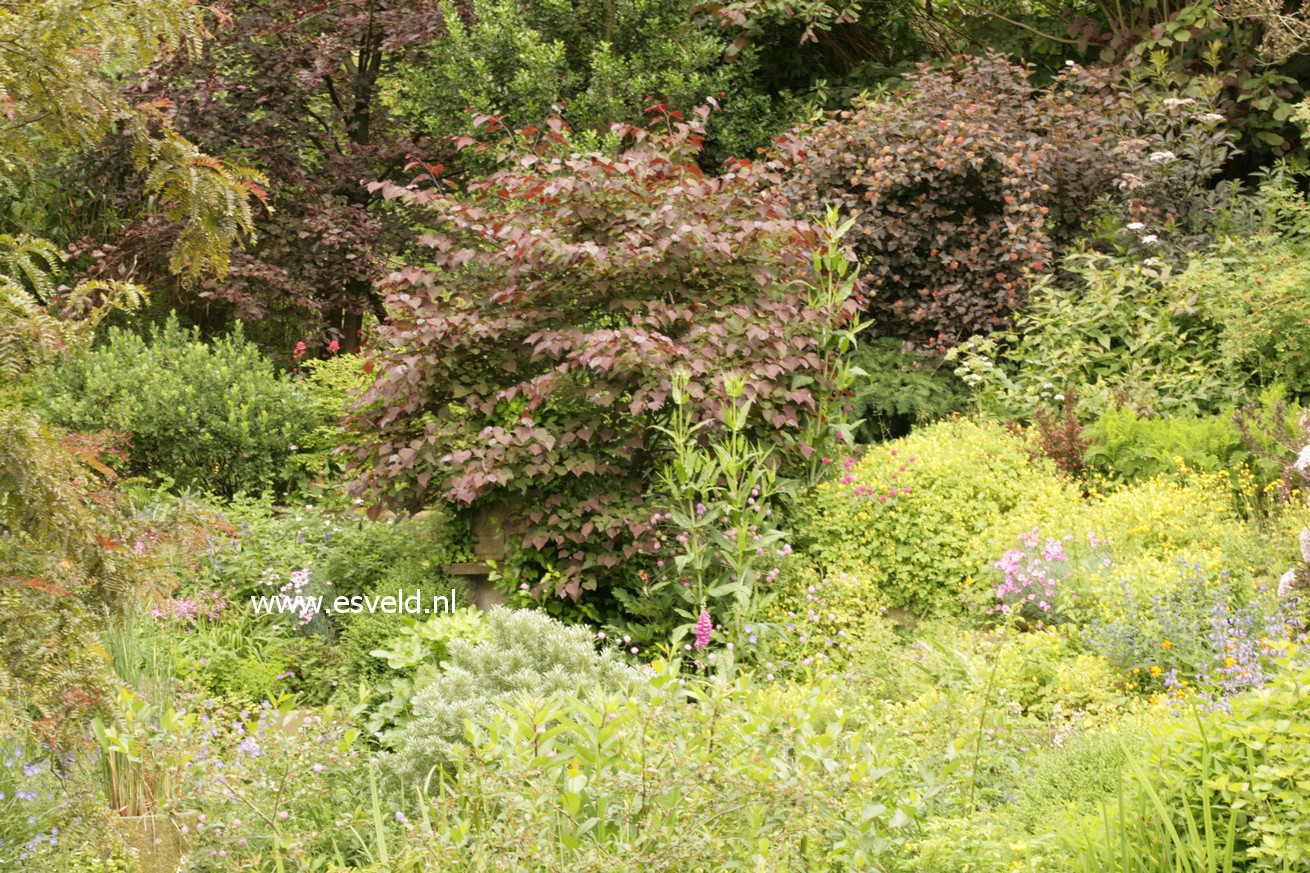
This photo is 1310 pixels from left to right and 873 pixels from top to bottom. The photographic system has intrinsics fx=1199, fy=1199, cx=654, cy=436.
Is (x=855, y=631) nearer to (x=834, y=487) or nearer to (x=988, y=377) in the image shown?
(x=834, y=487)

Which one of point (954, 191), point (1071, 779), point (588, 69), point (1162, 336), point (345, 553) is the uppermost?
point (588, 69)

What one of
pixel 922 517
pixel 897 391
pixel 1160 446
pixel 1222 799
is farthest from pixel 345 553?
pixel 1222 799

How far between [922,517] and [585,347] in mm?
1871

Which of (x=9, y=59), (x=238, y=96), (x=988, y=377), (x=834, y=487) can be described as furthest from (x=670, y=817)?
(x=238, y=96)

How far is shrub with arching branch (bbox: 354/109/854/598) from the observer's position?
5.28 metres

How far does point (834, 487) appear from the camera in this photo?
240 inches

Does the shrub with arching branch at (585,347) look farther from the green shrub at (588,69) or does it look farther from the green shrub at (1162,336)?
the green shrub at (588,69)

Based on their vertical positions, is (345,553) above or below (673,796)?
below

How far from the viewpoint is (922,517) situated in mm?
5832

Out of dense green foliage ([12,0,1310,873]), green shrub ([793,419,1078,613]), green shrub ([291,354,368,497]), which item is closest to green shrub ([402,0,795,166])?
dense green foliage ([12,0,1310,873])

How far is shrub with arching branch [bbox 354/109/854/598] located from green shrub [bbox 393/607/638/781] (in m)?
0.83

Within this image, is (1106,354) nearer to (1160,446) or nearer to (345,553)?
(1160,446)

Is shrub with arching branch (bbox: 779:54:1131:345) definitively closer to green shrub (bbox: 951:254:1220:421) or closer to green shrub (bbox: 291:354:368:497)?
green shrub (bbox: 951:254:1220:421)

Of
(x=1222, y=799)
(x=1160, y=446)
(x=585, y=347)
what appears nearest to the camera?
(x=1222, y=799)
